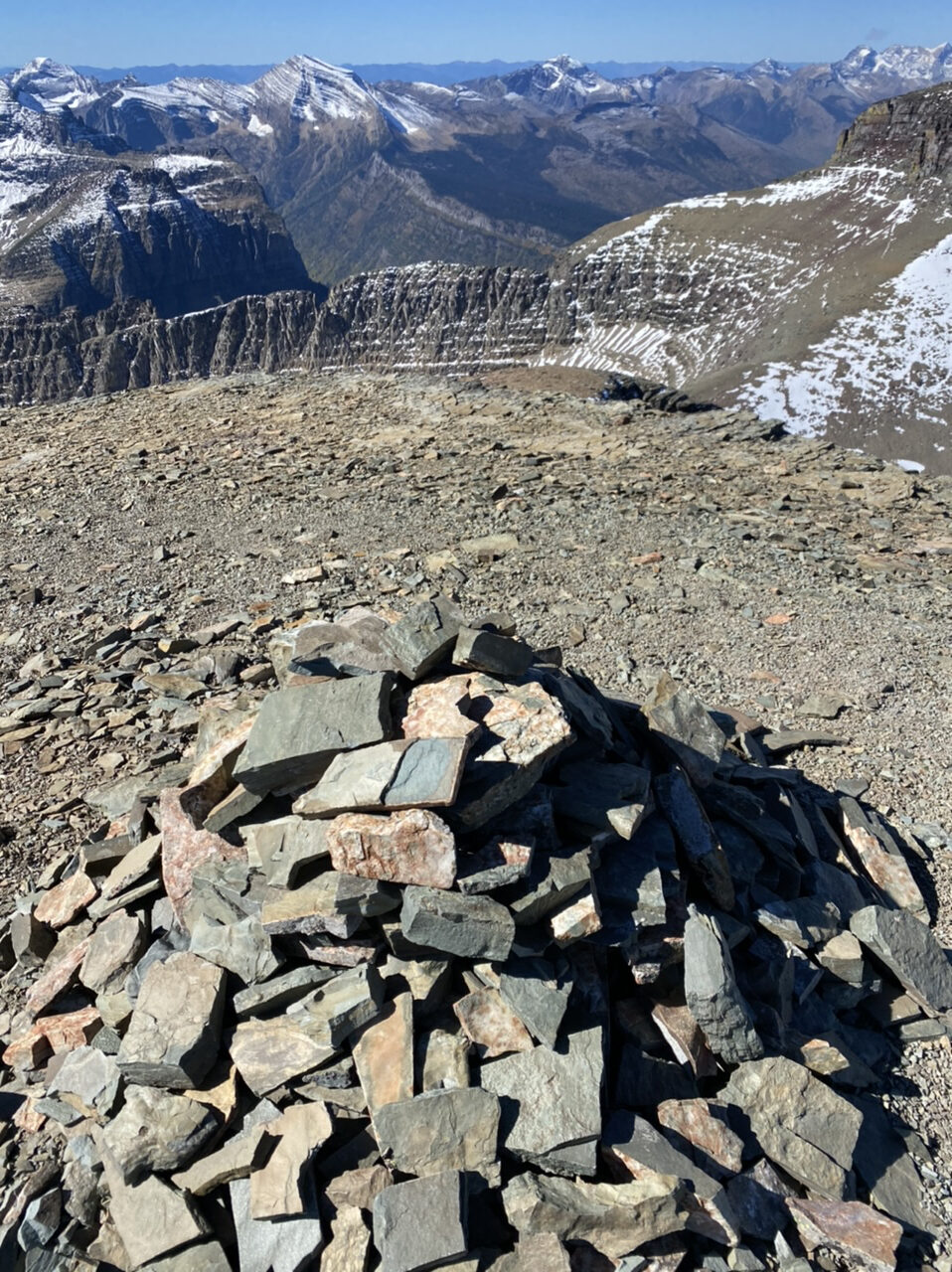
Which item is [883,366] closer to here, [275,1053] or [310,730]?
[310,730]

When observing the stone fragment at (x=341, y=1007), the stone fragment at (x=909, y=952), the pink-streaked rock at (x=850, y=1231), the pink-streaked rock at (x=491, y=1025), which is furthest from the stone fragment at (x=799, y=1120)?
the stone fragment at (x=341, y=1007)

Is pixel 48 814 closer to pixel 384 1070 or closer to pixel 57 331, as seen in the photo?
pixel 384 1070

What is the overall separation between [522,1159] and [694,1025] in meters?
1.69

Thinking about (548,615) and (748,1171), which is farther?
(548,615)

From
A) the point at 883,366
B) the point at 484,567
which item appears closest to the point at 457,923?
the point at 484,567

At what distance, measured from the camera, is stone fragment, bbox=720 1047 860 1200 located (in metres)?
5.91

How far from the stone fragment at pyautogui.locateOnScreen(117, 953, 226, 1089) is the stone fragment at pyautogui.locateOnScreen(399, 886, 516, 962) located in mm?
1502

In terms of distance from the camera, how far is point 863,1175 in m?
6.17

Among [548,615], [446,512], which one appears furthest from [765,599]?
[446,512]

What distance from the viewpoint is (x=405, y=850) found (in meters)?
6.06

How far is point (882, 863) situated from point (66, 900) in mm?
8115

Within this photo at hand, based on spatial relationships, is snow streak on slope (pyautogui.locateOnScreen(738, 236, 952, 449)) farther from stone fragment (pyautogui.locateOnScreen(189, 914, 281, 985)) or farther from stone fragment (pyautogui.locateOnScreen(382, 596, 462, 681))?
stone fragment (pyautogui.locateOnScreen(189, 914, 281, 985))

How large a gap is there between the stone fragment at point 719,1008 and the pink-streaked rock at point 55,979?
15.9 ft

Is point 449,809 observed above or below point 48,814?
above
